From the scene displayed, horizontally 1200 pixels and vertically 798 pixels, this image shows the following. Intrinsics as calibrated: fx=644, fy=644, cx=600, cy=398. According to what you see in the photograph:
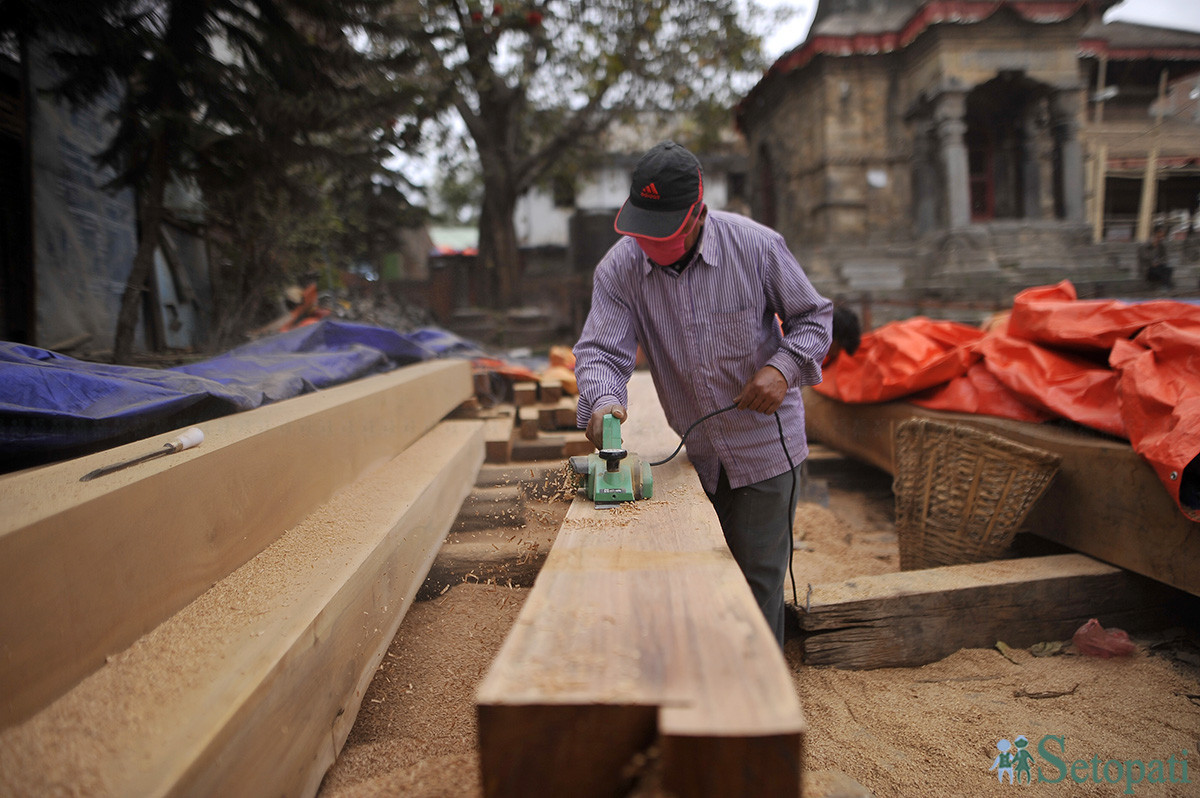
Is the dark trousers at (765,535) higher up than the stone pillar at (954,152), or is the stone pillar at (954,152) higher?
the stone pillar at (954,152)

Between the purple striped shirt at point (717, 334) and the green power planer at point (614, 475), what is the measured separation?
221mm

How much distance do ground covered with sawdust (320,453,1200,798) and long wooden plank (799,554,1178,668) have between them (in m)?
0.06

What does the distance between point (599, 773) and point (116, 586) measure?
111 cm

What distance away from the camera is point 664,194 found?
1.97 metres

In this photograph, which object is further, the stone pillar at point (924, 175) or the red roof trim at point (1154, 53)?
the red roof trim at point (1154, 53)

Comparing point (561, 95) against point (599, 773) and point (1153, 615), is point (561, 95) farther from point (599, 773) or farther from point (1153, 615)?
point (599, 773)

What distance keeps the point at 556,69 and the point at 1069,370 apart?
11.4m

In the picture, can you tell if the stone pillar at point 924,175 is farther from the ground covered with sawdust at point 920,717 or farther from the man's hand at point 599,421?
the man's hand at point 599,421

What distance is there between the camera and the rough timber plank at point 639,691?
0.86 meters

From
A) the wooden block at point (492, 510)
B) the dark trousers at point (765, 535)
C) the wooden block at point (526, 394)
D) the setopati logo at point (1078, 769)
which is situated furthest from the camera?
the wooden block at point (526, 394)

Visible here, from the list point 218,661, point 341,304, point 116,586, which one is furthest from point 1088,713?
point 341,304

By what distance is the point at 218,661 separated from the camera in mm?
1366

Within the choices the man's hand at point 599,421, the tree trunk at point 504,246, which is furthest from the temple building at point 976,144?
the man's hand at point 599,421

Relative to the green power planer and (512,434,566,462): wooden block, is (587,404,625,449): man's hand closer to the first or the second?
the green power planer
